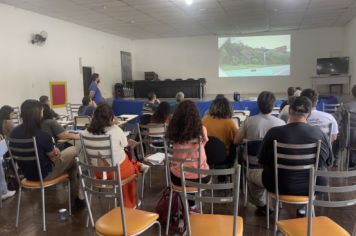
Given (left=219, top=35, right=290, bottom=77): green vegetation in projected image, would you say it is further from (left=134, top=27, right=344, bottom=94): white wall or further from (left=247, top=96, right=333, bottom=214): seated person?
(left=247, top=96, right=333, bottom=214): seated person

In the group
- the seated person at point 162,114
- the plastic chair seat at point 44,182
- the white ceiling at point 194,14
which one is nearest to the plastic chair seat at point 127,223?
the plastic chair seat at point 44,182

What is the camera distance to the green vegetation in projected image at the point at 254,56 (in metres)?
12.4

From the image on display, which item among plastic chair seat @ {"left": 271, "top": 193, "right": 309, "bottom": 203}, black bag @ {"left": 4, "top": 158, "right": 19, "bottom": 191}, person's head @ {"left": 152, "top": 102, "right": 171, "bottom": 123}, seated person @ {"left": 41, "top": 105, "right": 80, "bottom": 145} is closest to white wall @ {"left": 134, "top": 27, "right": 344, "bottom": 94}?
person's head @ {"left": 152, "top": 102, "right": 171, "bottom": 123}

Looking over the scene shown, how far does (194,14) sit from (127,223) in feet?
24.0

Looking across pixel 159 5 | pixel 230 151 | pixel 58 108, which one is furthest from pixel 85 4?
pixel 230 151

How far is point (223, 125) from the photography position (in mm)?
3479

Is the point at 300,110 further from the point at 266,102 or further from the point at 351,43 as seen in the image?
the point at 351,43

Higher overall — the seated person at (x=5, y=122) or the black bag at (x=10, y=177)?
the seated person at (x=5, y=122)

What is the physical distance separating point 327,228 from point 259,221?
1159 millimetres

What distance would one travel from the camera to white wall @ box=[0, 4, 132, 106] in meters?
6.90

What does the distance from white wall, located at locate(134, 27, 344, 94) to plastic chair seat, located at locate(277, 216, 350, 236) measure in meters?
11.3

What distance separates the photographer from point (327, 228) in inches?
74.7

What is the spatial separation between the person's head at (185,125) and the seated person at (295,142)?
581mm

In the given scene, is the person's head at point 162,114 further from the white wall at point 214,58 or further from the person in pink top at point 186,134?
the white wall at point 214,58
